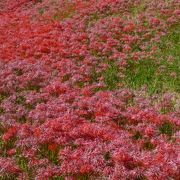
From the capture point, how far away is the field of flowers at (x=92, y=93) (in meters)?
11.9

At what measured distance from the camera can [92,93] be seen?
675 inches

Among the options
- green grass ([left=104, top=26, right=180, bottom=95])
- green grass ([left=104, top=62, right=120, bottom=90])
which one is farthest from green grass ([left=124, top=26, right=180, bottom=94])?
green grass ([left=104, top=62, right=120, bottom=90])

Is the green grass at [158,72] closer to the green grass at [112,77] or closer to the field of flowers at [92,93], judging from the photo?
the field of flowers at [92,93]

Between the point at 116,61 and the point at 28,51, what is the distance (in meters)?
5.07

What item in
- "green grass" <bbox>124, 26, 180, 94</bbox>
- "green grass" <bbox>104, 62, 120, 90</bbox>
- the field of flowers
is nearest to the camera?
the field of flowers

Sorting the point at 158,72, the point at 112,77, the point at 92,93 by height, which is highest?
the point at 92,93

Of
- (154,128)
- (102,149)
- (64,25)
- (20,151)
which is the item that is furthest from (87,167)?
(64,25)

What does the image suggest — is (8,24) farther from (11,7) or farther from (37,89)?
(37,89)

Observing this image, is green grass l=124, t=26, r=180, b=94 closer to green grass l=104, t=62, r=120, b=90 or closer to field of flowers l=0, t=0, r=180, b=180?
field of flowers l=0, t=0, r=180, b=180

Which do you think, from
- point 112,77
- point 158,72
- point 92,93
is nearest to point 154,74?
point 158,72

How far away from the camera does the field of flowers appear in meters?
11.9

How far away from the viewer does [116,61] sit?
2080cm

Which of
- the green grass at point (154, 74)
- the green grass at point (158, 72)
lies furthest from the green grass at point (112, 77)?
the green grass at point (158, 72)

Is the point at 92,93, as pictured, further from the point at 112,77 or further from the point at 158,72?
the point at 158,72
